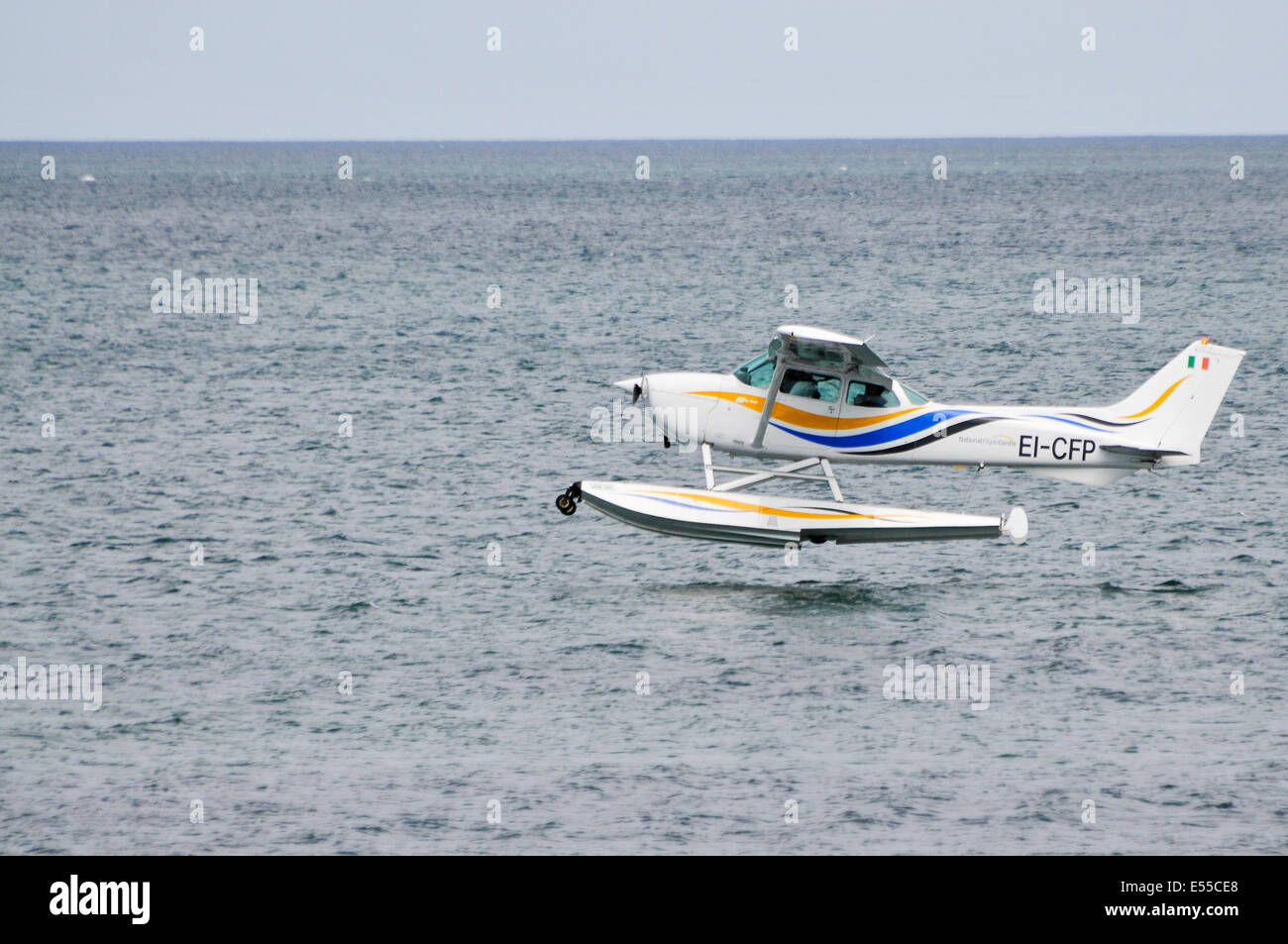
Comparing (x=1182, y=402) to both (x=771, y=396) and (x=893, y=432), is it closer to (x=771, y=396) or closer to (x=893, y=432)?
(x=893, y=432)

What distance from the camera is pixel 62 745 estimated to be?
23.8 m

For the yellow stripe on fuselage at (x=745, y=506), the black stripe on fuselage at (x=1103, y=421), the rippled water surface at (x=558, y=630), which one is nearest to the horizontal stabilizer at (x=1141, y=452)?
the black stripe on fuselage at (x=1103, y=421)

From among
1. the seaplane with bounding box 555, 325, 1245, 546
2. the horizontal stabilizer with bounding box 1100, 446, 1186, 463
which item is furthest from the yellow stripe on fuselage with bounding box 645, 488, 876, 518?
the horizontal stabilizer with bounding box 1100, 446, 1186, 463

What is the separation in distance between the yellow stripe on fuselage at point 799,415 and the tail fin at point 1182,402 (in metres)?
4.16

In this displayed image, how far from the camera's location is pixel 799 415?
28.8 meters

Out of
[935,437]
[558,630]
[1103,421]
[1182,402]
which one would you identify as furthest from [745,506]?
[1182,402]

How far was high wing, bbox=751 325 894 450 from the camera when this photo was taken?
27.6m

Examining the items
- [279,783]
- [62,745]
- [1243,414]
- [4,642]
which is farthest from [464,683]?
[1243,414]

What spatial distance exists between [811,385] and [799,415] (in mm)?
576

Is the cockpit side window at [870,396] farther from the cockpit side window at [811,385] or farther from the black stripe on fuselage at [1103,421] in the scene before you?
the black stripe on fuselage at [1103,421]

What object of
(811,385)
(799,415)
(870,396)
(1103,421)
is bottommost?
(1103,421)

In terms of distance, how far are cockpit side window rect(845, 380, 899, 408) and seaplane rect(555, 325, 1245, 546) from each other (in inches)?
0.7
